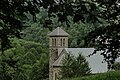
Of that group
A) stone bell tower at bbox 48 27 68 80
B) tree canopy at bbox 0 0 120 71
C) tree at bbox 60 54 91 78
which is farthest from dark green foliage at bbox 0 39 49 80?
tree canopy at bbox 0 0 120 71

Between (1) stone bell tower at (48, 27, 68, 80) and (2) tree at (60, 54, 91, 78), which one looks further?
(1) stone bell tower at (48, 27, 68, 80)

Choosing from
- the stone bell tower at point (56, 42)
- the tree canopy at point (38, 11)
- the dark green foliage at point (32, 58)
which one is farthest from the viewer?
the stone bell tower at point (56, 42)

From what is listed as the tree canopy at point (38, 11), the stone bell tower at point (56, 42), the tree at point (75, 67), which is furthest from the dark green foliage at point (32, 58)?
the tree canopy at point (38, 11)

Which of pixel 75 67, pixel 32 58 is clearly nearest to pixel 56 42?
pixel 32 58

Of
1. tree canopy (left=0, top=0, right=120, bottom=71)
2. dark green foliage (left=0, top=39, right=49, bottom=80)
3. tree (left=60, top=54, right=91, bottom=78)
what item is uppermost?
tree canopy (left=0, top=0, right=120, bottom=71)

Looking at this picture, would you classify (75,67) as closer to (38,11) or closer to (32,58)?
(38,11)

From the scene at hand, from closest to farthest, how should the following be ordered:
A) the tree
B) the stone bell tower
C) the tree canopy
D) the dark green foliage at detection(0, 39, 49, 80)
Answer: the tree canopy → the tree → the dark green foliage at detection(0, 39, 49, 80) → the stone bell tower

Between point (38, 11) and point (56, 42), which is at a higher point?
point (38, 11)

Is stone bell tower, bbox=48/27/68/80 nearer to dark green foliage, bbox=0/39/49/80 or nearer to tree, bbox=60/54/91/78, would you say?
dark green foliage, bbox=0/39/49/80

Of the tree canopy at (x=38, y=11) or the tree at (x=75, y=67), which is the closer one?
the tree canopy at (x=38, y=11)

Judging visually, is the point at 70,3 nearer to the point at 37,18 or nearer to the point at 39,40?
the point at 37,18

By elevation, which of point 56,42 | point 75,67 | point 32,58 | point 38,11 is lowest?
point 32,58

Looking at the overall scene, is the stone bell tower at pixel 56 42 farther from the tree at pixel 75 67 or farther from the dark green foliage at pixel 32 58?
the tree at pixel 75 67

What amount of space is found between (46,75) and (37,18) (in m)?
47.9
